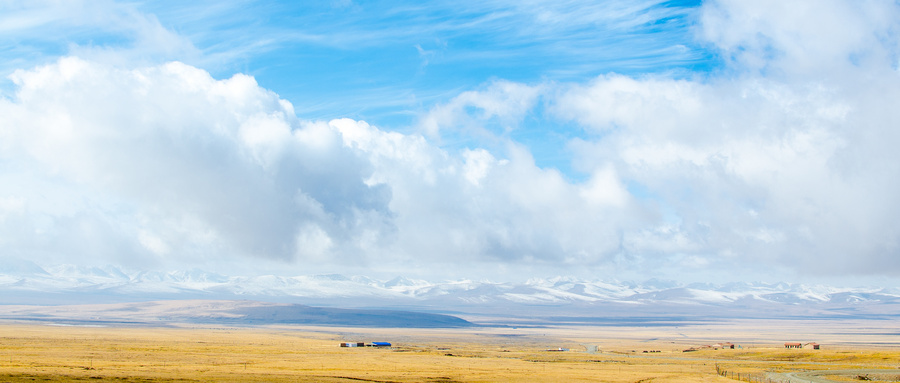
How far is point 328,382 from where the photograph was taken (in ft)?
267

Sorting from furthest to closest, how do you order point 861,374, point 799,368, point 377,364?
point 799,368 < point 377,364 < point 861,374

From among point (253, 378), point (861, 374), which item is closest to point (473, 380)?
point (253, 378)

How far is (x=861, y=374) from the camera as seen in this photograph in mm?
106812

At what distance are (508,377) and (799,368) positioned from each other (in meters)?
56.2

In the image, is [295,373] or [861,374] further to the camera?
[861,374]

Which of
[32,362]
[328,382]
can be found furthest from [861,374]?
[32,362]

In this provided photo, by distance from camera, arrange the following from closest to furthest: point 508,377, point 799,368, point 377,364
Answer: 1. point 508,377
2. point 377,364
3. point 799,368

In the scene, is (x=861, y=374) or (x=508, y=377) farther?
(x=861, y=374)

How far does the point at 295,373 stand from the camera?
93250mm

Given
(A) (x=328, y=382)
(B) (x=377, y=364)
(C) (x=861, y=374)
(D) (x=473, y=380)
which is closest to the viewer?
(A) (x=328, y=382)

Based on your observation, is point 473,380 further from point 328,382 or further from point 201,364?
point 201,364

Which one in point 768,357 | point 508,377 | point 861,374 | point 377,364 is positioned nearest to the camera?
point 508,377

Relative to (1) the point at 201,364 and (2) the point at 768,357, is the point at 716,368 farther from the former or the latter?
(1) the point at 201,364

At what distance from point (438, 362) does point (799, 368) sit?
57.7m
